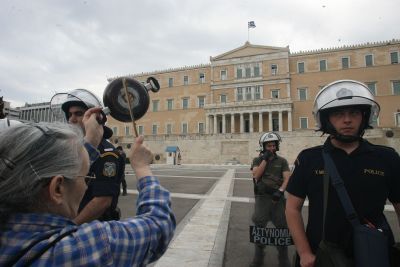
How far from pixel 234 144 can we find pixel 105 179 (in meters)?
38.3

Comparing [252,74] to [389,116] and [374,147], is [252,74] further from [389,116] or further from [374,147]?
[374,147]

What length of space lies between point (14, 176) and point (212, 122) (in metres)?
50.8

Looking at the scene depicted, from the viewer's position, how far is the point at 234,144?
40.0 meters

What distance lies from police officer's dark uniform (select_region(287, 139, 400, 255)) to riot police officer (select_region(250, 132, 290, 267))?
6.92ft

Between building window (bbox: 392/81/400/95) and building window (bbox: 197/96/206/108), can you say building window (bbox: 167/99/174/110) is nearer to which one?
building window (bbox: 197/96/206/108)

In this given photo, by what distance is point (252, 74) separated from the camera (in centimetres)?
5044

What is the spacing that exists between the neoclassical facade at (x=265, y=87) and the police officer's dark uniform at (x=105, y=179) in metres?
43.5

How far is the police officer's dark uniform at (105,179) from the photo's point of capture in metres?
2.12

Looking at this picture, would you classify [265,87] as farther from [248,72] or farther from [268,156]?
[268,156]

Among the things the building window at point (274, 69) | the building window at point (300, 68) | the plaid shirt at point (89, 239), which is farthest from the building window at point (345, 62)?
the plaid shirt at point (89, 239)

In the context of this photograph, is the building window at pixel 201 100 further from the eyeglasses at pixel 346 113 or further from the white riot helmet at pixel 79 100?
the eyeglasses at pixel 346 113

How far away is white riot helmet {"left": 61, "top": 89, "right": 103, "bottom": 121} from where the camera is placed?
2607 millimetres

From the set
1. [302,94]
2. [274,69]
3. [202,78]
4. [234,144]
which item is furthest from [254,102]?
[202,78]

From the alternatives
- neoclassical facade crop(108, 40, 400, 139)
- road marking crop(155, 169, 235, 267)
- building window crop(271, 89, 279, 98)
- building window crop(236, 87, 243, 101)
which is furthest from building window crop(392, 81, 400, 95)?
road marking crop(155, 169, 235, 267)
